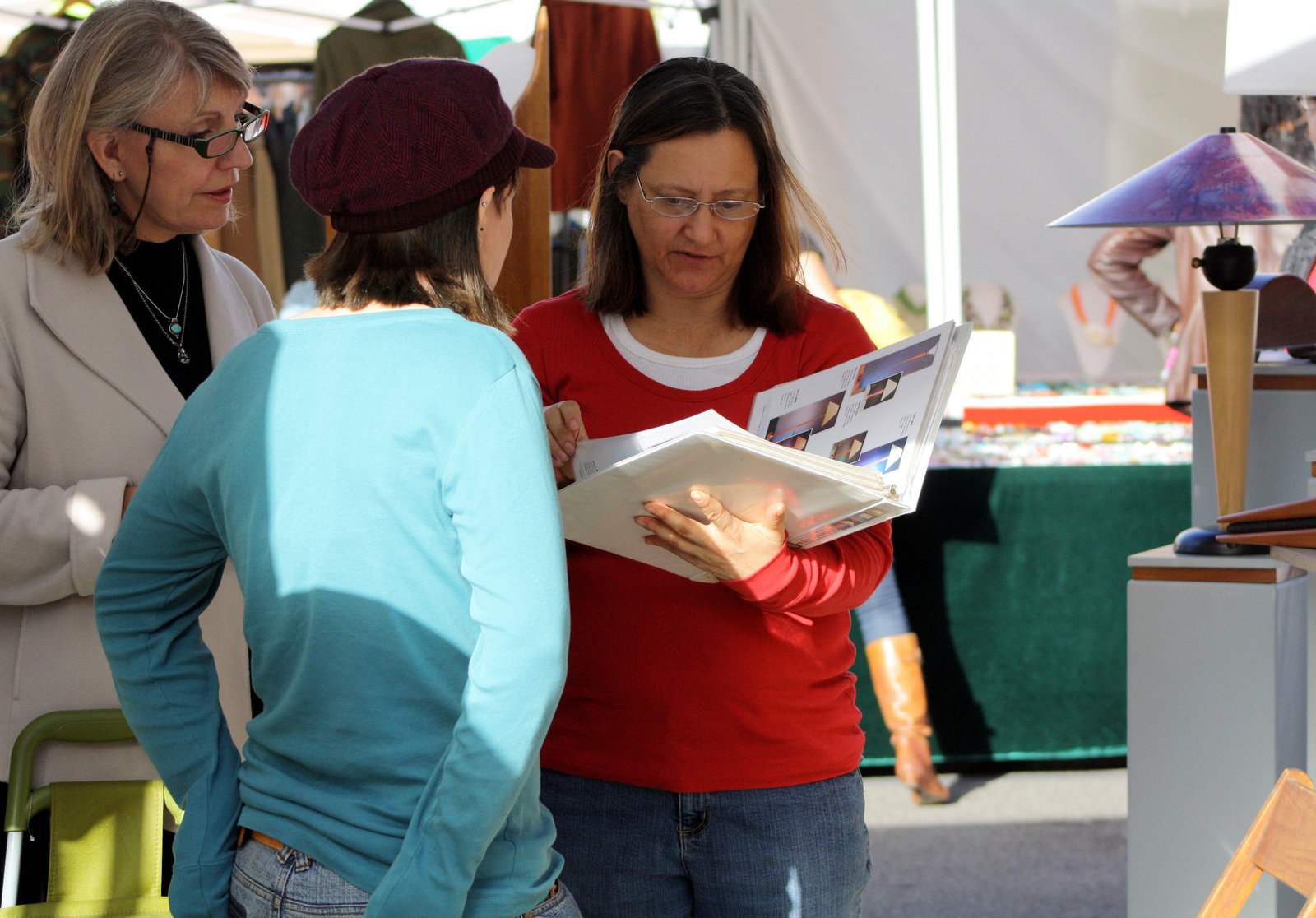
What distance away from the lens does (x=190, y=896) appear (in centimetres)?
94

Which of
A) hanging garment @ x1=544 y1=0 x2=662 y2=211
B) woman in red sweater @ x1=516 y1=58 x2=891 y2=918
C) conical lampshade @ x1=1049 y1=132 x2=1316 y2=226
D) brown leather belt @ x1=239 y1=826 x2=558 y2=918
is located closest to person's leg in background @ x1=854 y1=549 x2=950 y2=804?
conical lampshade @ x1=1049 y1=132 x2=1316 y2=226

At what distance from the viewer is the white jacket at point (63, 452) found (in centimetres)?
147

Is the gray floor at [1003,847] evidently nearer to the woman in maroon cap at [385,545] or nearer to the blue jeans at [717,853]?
the blue jeans at [717,853]

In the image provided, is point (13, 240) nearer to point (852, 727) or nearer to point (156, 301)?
point (156, 301)

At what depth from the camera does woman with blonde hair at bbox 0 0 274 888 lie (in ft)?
4.84

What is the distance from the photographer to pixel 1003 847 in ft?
10.2

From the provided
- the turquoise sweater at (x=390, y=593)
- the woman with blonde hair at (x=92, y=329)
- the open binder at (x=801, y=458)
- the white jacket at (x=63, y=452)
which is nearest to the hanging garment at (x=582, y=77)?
the woman with blonde hair at (x=92, y=329)

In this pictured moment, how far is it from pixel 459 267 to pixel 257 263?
3214mm

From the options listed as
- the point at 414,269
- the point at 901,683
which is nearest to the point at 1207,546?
the point at 901,683

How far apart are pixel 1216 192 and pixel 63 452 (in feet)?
6.20

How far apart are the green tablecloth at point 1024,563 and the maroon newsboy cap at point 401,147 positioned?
2.69m

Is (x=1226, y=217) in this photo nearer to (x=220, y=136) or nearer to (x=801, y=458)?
(x=801, y=458)

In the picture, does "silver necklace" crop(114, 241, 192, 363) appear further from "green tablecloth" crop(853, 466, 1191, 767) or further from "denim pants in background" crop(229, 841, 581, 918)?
"green tablecloth" crop(853, 466, 1191, 767)

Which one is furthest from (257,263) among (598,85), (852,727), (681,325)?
(852,727)
